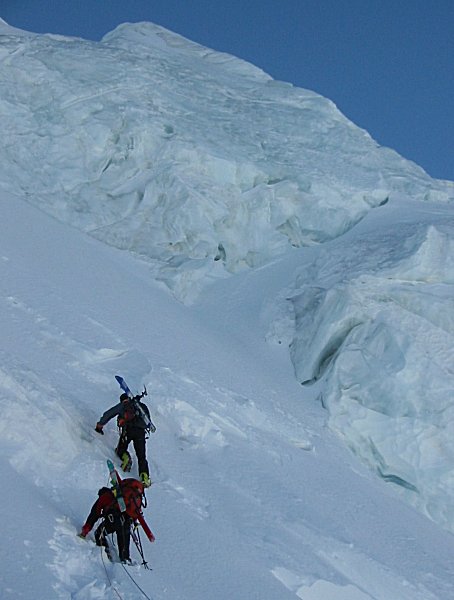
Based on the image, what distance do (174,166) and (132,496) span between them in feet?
46.8

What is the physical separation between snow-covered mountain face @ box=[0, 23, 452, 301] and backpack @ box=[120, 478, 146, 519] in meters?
11.1

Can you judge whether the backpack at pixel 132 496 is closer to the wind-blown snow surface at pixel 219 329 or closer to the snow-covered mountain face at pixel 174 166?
the wind-blown snow surface at pixel 219 329

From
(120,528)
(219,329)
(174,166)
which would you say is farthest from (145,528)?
(174,166)

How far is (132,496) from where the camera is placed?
6039 millimetres

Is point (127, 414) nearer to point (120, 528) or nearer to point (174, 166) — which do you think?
point (120, 528)

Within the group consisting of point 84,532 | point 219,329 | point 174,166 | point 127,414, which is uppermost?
point 174,166

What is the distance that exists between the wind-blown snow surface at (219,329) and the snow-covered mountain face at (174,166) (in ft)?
0.21

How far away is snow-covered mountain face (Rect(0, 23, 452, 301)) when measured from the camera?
1861 cm

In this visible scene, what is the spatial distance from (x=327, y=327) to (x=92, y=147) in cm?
911

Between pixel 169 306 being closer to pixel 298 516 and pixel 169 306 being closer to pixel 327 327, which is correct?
pixel 327 327

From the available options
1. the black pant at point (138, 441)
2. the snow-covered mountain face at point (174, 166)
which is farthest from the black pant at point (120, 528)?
the snow-covered mountain face at point (174, 166)

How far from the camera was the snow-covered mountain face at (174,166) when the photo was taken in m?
18.6

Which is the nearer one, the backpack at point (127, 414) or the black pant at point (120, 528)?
the black pant at point (120, 528)

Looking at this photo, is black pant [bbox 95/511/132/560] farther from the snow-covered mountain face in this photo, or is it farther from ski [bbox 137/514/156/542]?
the snow-covered mountain face
